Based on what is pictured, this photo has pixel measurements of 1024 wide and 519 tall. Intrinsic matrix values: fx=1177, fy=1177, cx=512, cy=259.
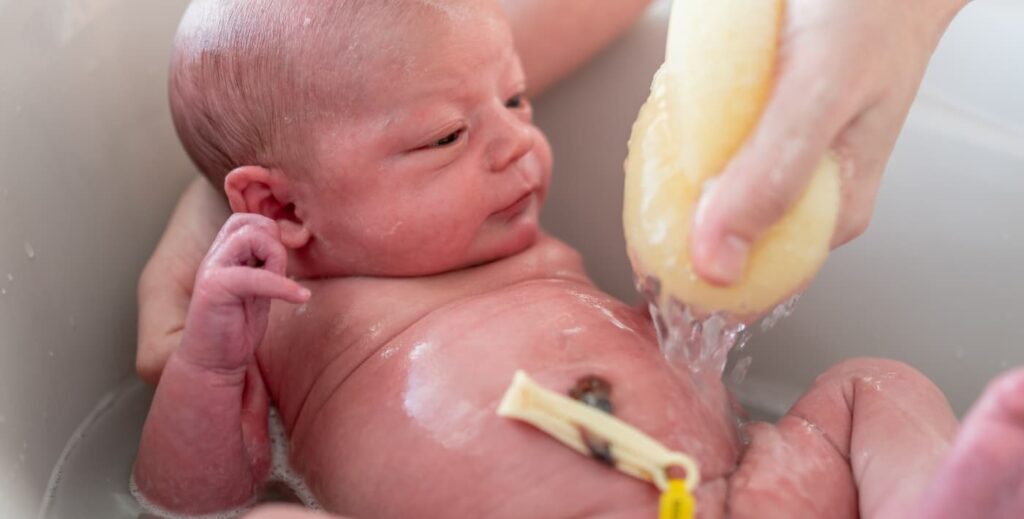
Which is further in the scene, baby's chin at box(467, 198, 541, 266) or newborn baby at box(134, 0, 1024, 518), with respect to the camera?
baby's chin at box(467, 198, 541, 266)

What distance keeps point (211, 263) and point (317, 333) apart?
148 millimetres

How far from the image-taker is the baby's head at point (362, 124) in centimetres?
105

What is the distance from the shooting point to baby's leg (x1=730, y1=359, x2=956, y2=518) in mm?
926

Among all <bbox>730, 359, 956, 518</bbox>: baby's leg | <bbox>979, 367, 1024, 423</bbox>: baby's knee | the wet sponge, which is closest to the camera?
<bbox>979, 367, 1024, 423</bbox>: baby's knee

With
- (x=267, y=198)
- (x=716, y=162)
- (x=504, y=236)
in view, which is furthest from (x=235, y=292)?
(x=716, y=162)

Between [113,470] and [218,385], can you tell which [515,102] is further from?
[113,470]

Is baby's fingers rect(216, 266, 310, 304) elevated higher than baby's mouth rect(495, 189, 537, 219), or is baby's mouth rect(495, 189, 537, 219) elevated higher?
baby's fingers rect(216, 266, 310, 304)

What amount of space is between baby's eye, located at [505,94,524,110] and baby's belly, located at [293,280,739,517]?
202 mm

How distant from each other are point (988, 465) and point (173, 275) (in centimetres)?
82

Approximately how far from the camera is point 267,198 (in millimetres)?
1114

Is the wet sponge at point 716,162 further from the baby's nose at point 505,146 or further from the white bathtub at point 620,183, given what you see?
the white bathtub at point 620,183

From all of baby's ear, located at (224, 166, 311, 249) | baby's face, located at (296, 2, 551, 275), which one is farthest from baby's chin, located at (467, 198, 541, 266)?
baby's ear, located at (224, 166, 311, 249)

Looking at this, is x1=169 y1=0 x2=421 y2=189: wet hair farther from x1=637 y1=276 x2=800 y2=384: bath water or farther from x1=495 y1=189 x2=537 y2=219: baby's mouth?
x1=637 y1=276 x2=800 y2=384: bath water

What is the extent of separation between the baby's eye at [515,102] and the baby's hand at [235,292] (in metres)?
0.28
